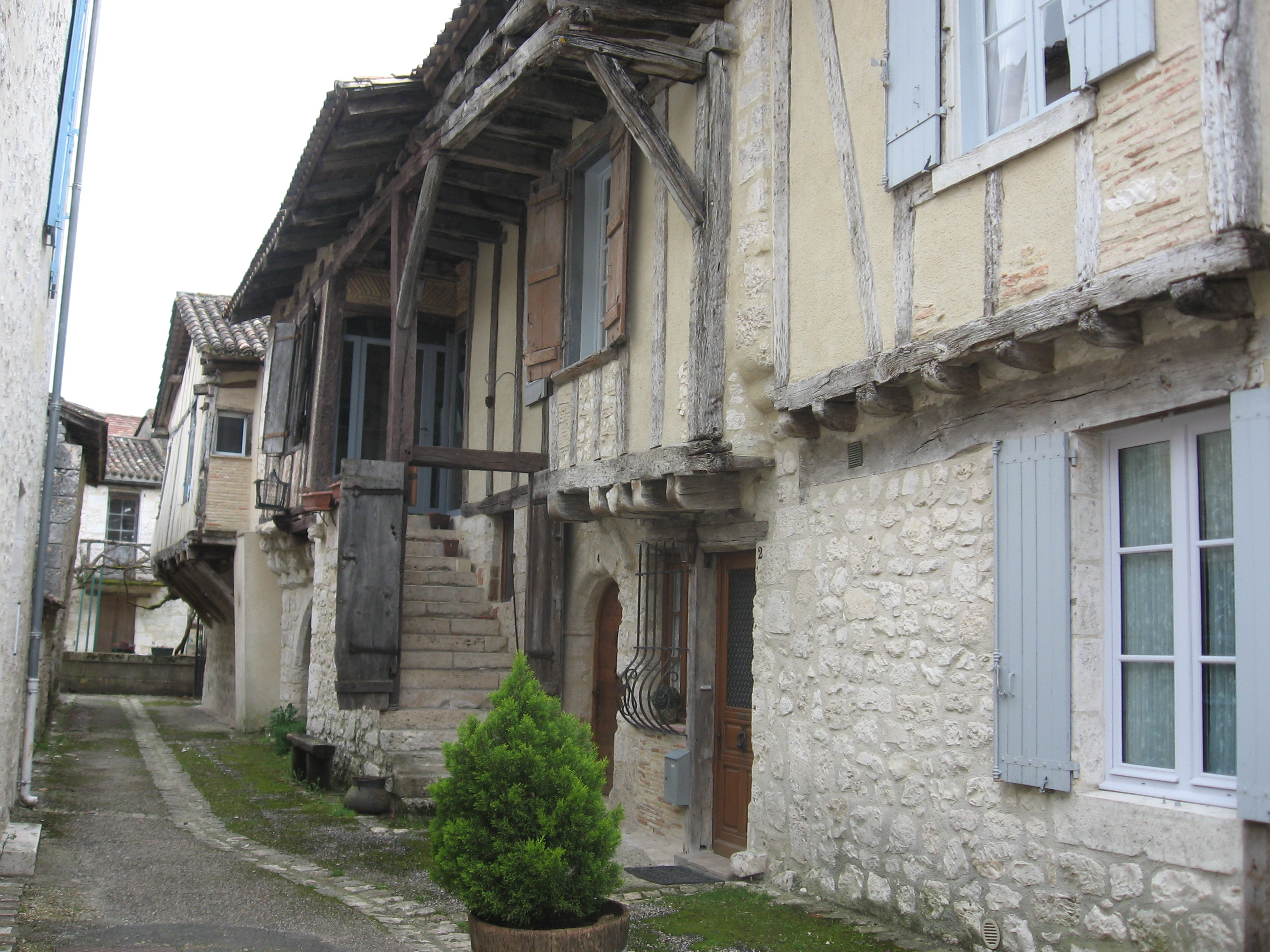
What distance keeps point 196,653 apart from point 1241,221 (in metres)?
27.1

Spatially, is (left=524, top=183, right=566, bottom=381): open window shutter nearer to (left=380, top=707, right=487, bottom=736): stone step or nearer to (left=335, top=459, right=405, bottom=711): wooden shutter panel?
(left=335, top=459, right=405, bottom=711): wooden shutter panel

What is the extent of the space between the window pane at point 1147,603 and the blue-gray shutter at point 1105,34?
1.79 m

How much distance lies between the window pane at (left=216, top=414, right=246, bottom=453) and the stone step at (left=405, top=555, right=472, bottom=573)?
23.7 feet

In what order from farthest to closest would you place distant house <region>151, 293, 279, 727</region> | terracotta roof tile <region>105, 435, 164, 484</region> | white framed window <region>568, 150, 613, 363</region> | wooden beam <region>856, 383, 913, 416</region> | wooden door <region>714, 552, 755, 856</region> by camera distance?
terracotta roof tile <region>105, 435, 164, 484</region>, distant house <region>151, 293, 279, 727</region>, white framed window <region>568, 150, 613, 363</region>, wooden door <region>714, 552, 755, 856</region>, wooden beam <region>856, 383, 913, 416</region>

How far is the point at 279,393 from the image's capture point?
45.8 ft

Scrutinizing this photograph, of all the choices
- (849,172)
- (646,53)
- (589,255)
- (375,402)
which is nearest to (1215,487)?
(849,172)

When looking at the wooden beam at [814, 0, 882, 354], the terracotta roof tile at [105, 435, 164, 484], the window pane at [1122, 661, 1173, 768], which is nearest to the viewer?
the window pane at [1122, 661, 1173, 768]

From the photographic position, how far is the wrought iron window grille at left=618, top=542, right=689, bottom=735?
7.61m

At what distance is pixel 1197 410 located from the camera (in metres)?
4.08

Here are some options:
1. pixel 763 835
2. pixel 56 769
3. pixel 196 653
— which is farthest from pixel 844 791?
pixel 196 653

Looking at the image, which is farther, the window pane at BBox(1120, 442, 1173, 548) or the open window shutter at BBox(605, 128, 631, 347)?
the open window shutter at BBox(605, 128, 631, 347)

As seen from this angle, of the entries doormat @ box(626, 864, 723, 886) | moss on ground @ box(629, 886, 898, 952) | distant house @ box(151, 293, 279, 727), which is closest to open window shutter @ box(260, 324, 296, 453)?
distant house @ box(151, 293, 279, 727)

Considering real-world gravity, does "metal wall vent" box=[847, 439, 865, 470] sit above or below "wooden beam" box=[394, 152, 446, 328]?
below

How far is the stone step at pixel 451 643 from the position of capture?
33.0ft
